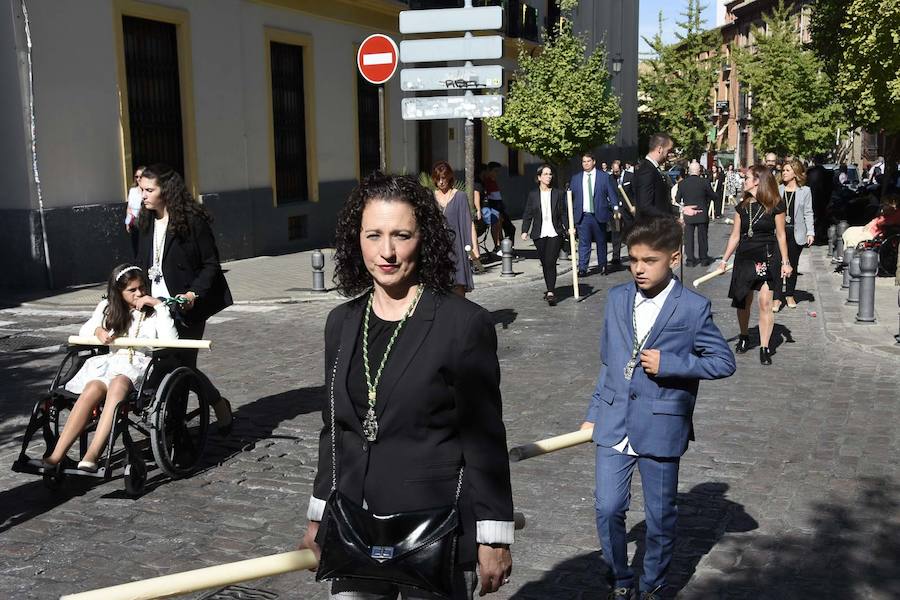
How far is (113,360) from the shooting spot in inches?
239

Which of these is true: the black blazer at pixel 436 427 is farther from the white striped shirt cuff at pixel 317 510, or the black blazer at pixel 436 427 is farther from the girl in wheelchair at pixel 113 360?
the girl in wheelchair at pixel 113 360

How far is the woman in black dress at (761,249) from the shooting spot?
9.46 m

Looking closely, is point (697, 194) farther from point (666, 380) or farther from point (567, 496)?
point (666, 380)

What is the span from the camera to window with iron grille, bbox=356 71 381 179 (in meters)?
23.7

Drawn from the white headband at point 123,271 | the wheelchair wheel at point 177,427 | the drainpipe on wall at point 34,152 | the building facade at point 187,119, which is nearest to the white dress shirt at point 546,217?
the building facade at point 187,119

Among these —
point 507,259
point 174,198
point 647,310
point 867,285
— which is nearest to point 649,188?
point 867,285

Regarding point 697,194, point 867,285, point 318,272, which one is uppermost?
point 697,194

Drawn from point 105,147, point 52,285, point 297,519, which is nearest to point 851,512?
point 297,519

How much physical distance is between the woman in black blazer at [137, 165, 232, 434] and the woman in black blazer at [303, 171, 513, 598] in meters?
3.83

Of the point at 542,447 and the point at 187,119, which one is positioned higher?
the point at 187,119

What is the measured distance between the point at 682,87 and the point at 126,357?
54771 millimetres

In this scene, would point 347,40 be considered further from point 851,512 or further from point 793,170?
point 851,512

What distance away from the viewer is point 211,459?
6633mm

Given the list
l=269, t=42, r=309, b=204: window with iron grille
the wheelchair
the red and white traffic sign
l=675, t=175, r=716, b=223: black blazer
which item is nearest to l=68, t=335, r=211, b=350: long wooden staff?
the wheelchair
